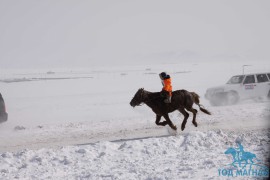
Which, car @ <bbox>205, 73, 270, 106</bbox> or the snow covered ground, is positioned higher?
car @ <bbox>205, 73, 270, 106</bbox>

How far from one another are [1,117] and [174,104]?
27.0 feet

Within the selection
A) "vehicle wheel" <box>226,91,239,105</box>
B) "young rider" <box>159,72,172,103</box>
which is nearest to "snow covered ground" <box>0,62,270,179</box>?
"young rider" <box>159,72,172,103</box>

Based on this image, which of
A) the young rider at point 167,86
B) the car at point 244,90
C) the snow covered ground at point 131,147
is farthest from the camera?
the car at point 244,90

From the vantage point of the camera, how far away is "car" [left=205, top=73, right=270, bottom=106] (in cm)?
2014

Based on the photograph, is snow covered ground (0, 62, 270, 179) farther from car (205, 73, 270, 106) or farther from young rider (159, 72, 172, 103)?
car (205, 73, 270, 106)

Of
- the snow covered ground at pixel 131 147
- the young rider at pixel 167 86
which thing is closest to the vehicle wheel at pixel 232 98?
the snow covered ground at pixel 131 147

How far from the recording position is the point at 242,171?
294 inches

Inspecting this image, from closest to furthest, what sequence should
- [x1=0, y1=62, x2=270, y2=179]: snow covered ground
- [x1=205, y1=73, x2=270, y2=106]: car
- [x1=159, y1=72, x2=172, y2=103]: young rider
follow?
1. [x1=0, y1=62, x2=270, y2=179]: snow covered ground
2. [x1=159, y1=72, x2=172, y2=103]: young rider
3. [x1=205, y1=73, x2=270, y2=106]: car

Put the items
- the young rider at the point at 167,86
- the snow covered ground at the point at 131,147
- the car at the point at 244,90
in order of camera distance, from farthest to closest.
→ the car at the point at 244,90
the young rider at the point at 167,86
the snow covered ground at the point at 131,147

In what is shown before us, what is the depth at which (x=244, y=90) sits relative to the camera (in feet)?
66.1

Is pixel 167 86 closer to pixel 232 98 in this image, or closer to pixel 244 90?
pixel 232 98

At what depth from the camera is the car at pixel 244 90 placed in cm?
2014

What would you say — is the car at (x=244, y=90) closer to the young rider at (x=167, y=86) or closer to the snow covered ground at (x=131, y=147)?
the snow covered ground at (x=131, y=147)

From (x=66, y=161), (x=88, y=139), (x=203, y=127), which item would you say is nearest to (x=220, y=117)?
(x=203, y=127)
